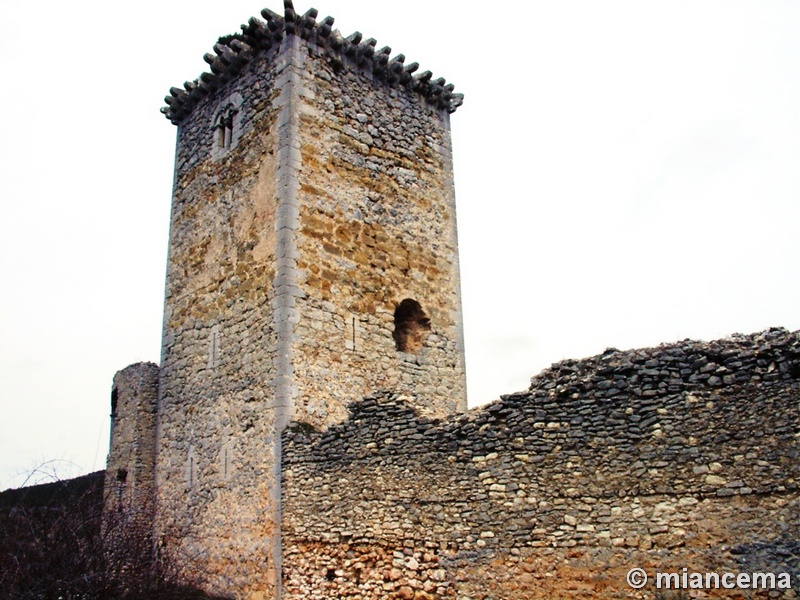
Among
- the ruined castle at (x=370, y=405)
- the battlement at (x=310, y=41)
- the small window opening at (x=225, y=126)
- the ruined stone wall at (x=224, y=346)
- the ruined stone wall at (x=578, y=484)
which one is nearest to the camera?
the ruined stone wall at (x=578, y=484)

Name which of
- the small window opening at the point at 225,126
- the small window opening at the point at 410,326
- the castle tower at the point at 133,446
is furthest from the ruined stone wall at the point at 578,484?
the small window opening at the point at 225,126

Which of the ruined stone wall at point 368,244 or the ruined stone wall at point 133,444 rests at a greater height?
the ruined stone wall at point 368,244

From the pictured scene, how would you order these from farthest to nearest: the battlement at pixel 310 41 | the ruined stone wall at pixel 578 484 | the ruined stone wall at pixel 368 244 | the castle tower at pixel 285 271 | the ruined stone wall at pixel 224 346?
the battlement at pixel 310 41 → the ruined stone wall at pixel 368 244 → the castle tower at pixel 285 271 → the ruined stone wall at pixel 224 346 → the ruined stone wall at pixel 578 484

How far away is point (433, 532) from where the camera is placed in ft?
25.5

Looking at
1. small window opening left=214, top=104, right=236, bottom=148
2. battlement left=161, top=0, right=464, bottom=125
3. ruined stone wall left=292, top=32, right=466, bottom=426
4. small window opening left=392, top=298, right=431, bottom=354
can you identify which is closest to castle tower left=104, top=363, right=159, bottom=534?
ruined stone wall left=292, top=32, right=466, bottom=426

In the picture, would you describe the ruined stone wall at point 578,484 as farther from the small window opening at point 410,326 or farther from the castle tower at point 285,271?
the small window opening at point 410,326

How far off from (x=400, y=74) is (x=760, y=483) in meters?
8.94

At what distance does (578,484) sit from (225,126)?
27.8 ft

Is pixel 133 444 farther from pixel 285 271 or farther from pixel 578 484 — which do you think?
pixel 578 484

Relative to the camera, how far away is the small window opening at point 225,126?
39.9ft

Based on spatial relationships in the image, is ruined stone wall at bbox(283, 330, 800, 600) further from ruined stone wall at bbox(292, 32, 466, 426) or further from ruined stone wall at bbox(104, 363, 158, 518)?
ruined stone wall at bbox(104, 363, 158, 518)

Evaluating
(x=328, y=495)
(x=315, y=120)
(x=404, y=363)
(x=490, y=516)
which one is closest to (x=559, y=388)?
(x=490, y=516)

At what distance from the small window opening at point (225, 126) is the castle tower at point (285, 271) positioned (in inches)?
1.3

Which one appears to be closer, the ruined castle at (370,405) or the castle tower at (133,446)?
the ruined castle at (370,405)
